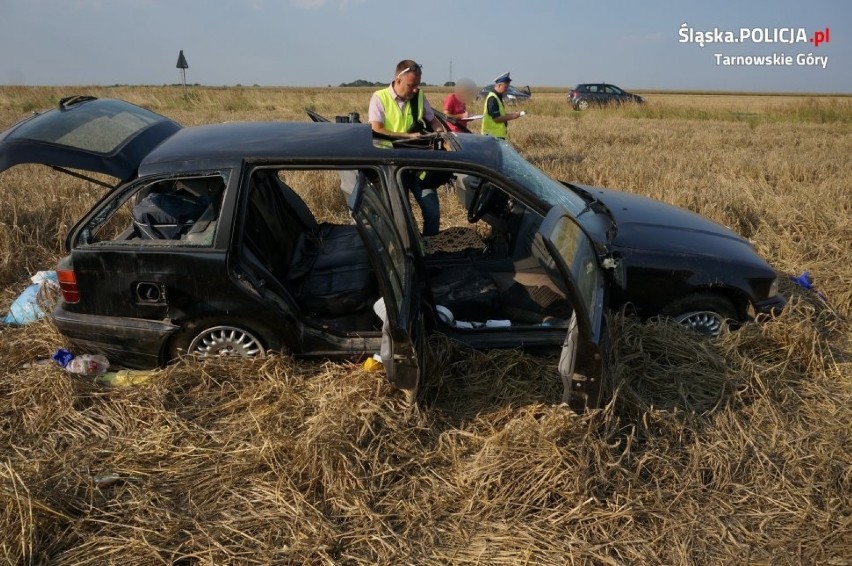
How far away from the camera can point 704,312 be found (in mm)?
3648

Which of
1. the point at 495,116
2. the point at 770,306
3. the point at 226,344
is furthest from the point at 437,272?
the point at 495,116

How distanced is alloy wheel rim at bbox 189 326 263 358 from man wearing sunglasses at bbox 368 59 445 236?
1.96 m

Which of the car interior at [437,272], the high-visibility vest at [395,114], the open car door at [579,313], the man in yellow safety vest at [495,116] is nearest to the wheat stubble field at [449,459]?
the open car door at [579,313]

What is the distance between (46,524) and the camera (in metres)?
2.42

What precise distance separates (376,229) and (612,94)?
25.4 meters

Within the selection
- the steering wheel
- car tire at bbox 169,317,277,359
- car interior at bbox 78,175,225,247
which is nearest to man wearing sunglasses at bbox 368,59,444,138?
the steering wheel

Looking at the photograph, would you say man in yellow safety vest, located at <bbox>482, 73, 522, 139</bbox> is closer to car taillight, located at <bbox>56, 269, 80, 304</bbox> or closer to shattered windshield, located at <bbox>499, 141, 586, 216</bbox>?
shattered windshield, located at <bbox>499, 141, 586, 216</bbox>

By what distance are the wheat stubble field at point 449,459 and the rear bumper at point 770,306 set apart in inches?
2.6

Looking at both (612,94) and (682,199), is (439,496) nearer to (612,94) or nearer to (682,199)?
(682,199)

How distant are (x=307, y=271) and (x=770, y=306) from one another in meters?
3.04

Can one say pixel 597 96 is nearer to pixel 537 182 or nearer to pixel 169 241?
pixel 537 182

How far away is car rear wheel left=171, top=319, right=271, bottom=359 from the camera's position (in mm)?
3289

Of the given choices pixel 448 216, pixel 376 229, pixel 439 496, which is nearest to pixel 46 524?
pixel 439 496

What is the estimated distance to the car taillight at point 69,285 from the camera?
3229 mm
